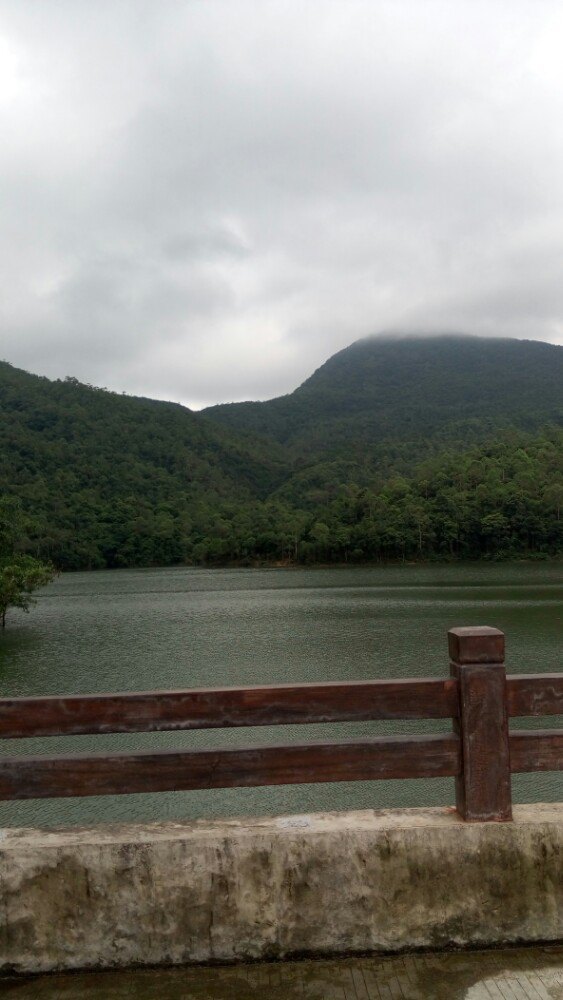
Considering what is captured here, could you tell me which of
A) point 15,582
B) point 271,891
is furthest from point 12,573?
point 271,891

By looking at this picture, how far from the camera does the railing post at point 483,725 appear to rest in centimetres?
334

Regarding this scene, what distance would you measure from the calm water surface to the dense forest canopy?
41744 mm

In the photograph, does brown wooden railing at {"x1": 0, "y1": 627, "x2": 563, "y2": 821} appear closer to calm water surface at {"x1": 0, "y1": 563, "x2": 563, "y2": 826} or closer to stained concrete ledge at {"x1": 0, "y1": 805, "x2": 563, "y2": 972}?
stained concrete ledge at {"x1": 0, "y1": 805, "x2": 563, "y2": 972}

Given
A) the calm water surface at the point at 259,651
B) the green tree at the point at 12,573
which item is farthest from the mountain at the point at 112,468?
the calm water surface at the point at 259,651

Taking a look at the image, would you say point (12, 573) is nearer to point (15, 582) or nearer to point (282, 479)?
point (15, 582)

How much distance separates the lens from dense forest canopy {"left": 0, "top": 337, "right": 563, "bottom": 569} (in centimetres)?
10000

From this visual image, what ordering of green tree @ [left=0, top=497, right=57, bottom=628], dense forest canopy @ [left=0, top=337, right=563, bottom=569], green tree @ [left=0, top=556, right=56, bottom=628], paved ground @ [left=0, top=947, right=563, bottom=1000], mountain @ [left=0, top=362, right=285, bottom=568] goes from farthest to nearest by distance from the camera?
mountain @ [left=0, top=362, right=285, bottom=568], dense forest canopy @ [left=0, top=337, right=563, bottom=569], green tree @ [left=0, top=497, right=57, bottom=628], green tree @ [left=0, top=556, right=56, bottom=628], paved ground @ [left=0, top=947, right=563, bottom=1000]

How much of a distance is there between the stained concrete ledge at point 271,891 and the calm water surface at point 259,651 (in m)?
8.57

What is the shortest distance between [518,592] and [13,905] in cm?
4658

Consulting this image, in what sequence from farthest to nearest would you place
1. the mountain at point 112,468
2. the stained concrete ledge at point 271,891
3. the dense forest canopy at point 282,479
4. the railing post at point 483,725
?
the mountain at point 112,468
the dense forest canopy at point 282,479
the railing post at point 483,725
the stained concrete ledge at point 271,891

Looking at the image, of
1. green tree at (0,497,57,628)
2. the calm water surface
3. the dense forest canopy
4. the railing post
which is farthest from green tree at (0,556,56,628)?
the dense forest canopy

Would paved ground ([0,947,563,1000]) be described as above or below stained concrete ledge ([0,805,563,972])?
below

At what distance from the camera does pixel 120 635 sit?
107 ft

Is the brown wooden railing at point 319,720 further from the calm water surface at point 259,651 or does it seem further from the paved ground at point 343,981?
the calm water surface at point 259,651
